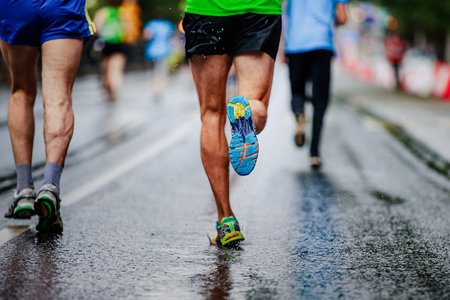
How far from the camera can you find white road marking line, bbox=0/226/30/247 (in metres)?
3.95

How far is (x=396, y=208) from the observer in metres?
5.08

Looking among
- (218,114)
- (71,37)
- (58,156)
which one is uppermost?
(71,37)

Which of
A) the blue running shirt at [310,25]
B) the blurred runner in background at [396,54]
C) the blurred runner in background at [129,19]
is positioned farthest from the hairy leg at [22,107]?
the blurred runner in background at [396,54]

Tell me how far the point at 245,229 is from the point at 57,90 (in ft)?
4.39

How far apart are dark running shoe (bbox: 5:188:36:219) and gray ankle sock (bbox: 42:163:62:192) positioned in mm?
233

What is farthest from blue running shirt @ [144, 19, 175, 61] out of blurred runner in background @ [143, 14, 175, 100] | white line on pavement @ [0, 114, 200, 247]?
white line on pavement @ [0, 114, 200, 247]

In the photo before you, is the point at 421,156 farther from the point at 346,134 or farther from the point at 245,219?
the point at 245,219

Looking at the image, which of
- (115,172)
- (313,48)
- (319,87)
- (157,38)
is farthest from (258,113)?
(157,38)

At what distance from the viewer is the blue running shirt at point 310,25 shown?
22.5 feet

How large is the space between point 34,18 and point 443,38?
2121 cm

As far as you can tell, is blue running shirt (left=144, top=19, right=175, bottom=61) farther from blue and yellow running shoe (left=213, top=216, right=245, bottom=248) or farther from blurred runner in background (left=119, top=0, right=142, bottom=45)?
blue and yellow running shoe (left=213, top=216, right=245, bottom=248)

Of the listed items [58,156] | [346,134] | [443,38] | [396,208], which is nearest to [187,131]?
[346,134]

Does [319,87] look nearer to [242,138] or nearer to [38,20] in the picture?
[38,20]

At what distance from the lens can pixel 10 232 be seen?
411cm
